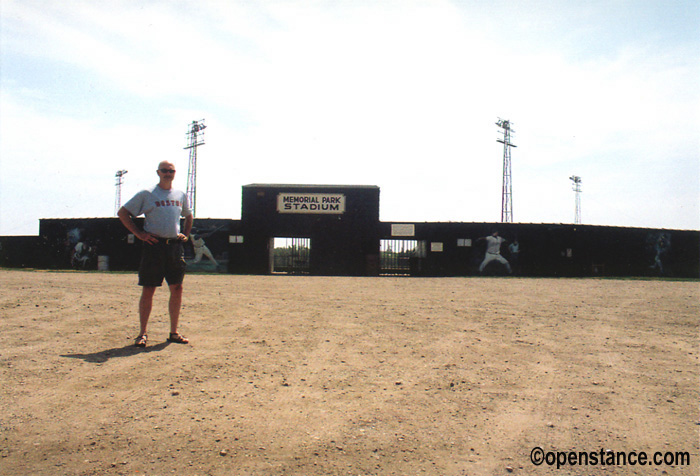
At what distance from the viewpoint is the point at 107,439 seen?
7.56 feet

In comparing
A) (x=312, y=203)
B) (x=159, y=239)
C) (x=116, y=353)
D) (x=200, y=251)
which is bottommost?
(x=116, y=353)

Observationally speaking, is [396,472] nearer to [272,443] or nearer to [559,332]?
[272,443]

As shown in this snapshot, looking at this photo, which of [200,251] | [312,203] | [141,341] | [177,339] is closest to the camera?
[141,341]

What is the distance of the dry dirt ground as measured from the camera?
7.12 ft

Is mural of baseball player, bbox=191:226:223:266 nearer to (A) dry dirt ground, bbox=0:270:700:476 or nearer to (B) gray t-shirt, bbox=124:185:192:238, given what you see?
(A) dry dirt ground, bbox=0:270:700:476

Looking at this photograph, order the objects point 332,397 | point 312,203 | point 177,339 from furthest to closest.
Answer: point 312,203 → point 177,339 → point 332,397

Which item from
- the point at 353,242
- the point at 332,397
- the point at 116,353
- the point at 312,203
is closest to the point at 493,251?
the point at 353,242

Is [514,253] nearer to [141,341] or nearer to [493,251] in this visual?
[493,251]

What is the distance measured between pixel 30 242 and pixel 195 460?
3076cm

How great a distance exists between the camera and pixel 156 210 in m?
4.19

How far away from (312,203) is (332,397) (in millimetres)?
20093

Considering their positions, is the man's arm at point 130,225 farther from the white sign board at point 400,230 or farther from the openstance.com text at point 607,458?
the white sign board at point 400,230

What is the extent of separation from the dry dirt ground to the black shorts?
66 cm

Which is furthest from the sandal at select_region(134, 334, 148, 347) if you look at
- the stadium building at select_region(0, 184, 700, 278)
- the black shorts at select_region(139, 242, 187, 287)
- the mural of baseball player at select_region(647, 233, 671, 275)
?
the mural of baseball player at select_region(647, 233, 671, 275)
